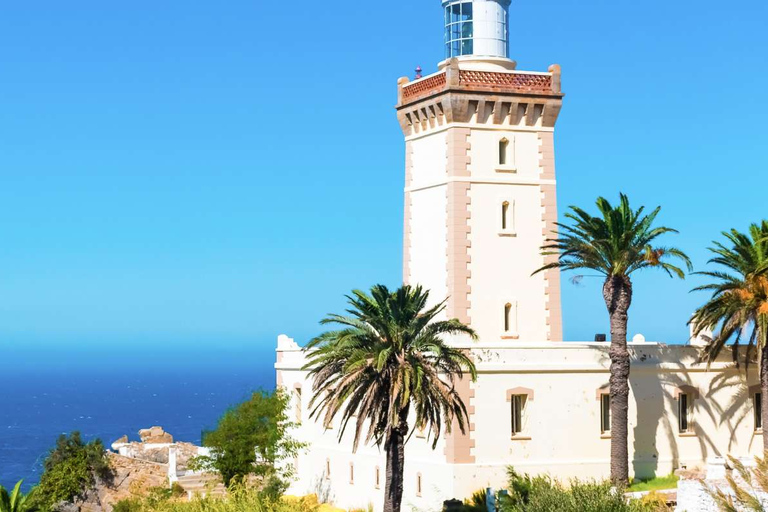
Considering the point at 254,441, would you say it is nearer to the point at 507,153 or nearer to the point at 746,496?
the point at 507,153

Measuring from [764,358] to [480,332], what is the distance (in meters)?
8.90

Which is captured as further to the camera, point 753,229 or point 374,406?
point 753,229

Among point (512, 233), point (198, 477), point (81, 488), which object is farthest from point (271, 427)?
point (81, 488)

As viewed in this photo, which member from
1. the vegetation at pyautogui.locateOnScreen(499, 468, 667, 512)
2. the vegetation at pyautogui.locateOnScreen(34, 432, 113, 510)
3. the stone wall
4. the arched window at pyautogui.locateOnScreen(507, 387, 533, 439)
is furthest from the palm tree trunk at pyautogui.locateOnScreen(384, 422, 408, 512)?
the vegetation at pyautogui.locateOnScreen(34, 432, 113, 510)

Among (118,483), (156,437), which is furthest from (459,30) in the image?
(156,437)

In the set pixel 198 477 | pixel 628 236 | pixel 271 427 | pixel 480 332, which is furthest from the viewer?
pixel 198 477

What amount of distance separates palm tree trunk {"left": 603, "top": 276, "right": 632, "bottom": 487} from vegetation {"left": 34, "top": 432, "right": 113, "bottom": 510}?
3011 cm

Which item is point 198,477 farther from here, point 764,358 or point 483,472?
point 764,358

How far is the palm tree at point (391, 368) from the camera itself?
124ft

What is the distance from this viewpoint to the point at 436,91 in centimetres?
4544

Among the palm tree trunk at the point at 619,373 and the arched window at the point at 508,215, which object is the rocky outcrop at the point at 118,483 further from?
the palm tree trunk at the point at 619,373

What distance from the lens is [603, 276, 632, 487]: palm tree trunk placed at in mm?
40719

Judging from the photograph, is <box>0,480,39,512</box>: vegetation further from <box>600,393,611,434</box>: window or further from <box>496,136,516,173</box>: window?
Result: <box>496,136,516,173</box>: window

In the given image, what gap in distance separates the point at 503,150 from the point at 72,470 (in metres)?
28.1
